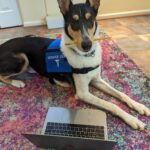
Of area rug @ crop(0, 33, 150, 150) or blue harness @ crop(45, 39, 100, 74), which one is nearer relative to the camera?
area rug @ crop(0, 33, 150, 150)

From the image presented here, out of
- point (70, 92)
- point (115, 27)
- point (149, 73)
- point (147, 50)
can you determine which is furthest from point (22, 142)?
point (115, 27)

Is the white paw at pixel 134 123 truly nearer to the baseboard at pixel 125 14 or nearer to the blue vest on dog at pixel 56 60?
the blue vest on dog at pixel 56 60

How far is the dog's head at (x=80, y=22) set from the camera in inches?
52.3

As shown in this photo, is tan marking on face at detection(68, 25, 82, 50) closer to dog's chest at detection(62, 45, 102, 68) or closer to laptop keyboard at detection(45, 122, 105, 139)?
dog's chest at detection(62, 45, 102, 68)

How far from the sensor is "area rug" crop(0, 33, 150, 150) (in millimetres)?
1340

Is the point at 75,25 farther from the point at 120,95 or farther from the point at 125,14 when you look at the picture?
the point at 125,14

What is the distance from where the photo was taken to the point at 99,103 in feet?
4.90

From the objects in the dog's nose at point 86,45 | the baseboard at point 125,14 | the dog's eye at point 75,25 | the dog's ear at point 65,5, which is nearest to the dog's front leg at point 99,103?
the dog's nose at point 86,45

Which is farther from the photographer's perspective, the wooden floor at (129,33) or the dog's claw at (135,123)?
the wooden floor at (129,33)

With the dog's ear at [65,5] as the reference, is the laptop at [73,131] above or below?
below

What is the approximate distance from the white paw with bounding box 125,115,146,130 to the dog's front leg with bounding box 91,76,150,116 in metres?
0.11

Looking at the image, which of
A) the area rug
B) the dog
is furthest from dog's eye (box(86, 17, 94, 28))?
the area rug

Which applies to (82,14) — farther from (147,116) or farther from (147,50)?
(147,50)

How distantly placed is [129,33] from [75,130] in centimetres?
195
